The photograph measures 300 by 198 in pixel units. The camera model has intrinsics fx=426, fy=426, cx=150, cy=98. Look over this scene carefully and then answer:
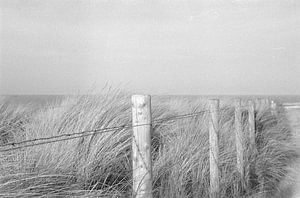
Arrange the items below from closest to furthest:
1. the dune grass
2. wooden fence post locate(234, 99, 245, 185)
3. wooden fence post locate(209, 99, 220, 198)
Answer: the dune grass
wooden fence post locate(209, 99, 220, 198)
wooden fence post locate(234, 99, 245, 185)

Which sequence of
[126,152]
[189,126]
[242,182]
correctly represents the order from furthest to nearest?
[189,126] → [242,182] → [126,152]

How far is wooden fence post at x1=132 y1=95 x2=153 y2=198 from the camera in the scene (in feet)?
9.95

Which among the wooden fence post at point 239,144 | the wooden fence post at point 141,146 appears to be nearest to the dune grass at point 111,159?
the wooden fence post at point 239,144

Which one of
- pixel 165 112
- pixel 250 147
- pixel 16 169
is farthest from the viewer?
pixel 165 112

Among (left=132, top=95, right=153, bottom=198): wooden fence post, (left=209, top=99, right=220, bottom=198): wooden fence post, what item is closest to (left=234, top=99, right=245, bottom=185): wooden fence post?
(left=209, top=99, right=220, bottom=198): wooden fence post

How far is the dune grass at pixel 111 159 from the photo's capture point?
3.02 meters

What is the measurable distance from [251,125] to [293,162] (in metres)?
1.11

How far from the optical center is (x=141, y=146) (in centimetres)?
304

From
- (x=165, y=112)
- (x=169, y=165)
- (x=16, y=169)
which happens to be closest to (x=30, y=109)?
(x=165, y=112)

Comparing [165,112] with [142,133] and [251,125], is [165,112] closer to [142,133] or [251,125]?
[251,125]

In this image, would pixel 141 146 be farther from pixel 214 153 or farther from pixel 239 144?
pixel 239 144

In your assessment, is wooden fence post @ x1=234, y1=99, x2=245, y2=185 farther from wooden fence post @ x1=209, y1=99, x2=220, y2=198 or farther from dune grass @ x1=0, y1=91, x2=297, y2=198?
wooden fence post @ x1=209, y1=99, x2=220, y2=198

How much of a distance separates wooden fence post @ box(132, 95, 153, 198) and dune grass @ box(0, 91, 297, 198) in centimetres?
27

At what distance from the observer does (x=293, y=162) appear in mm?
6953
